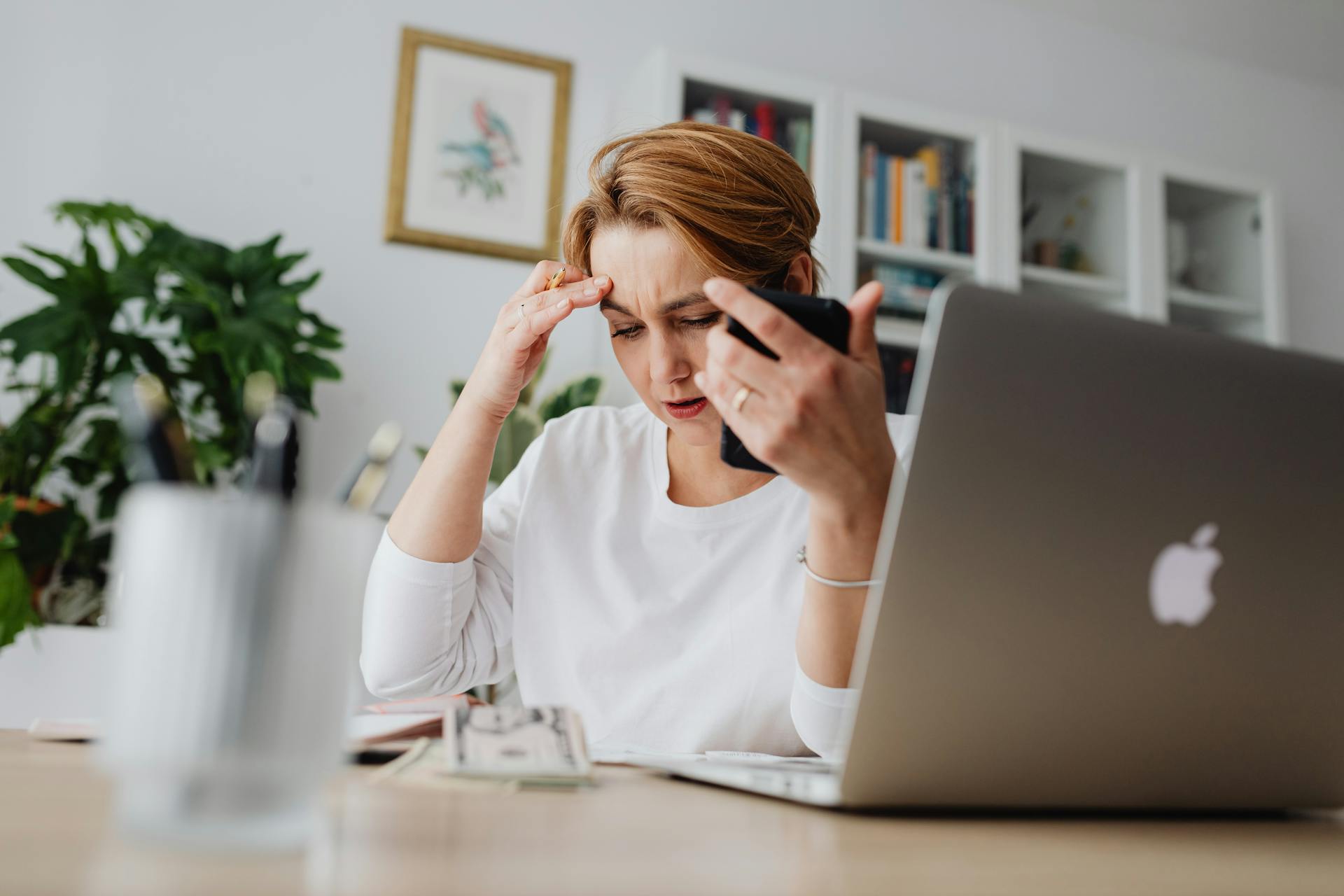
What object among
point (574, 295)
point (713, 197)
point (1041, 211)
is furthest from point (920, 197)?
point (574, 295)

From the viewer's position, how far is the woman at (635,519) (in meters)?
1.06

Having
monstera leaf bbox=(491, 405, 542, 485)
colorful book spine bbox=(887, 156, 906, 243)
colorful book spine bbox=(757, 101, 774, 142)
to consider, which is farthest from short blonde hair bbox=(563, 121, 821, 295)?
colorful book spine bbox=(887, 156, 906, 243)

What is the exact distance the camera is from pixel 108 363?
2.09 metres

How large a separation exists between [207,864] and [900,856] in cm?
26

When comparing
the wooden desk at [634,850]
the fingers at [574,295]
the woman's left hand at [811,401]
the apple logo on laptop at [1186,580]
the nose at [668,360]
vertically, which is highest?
the fingers at [574,295]

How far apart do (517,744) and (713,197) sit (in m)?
0.75

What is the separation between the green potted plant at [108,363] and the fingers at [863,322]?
155cm

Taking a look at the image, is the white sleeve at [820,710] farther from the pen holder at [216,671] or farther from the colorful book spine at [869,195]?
the colorful book spine at [869,195]

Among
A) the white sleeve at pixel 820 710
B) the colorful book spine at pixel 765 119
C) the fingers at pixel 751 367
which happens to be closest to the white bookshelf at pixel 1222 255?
the colorful book spine at pixel 765 119

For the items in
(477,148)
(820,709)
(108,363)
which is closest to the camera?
(820,709)

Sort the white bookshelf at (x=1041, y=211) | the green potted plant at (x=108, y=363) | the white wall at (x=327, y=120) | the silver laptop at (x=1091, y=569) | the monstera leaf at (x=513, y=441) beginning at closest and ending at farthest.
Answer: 1. the silver laptop at (x=1091, y=569)
2. the green potted plant at (x=108, y=363)
3. the monstera leaf at (x=513, y=441)
4. the white wall at (x=327, y=120)
5. the white bookshelf at (x=1041, y=211)

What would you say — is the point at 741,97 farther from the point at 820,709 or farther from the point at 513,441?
the point at 820,709

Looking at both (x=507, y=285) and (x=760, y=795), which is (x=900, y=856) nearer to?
(x=760, y=795)

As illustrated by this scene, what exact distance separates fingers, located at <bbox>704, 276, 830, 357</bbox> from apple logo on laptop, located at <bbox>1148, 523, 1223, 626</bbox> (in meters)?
0.24
